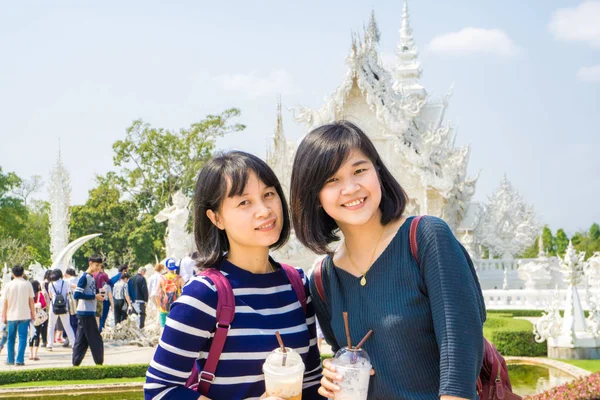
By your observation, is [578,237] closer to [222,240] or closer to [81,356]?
[81,356]

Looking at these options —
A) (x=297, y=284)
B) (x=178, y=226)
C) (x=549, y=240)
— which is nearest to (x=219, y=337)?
(x=297, y=284)

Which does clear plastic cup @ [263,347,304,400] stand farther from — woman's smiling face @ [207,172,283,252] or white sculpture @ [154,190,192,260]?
white sculpture @ [154,190,192,260]

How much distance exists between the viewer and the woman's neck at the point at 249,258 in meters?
2.22

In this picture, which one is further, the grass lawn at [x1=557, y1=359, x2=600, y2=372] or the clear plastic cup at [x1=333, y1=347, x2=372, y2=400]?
the grass lawn at [x1=557, y1=359, x2=600, y2=372]

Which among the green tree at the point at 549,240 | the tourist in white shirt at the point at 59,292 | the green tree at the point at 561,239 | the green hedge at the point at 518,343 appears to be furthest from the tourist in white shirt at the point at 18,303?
the green tree at the point at 561,239

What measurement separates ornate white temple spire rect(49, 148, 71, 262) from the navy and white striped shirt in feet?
65.1

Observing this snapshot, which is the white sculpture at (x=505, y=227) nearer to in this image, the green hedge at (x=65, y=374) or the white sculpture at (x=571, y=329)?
the white sculpture at (x=571, y=329)

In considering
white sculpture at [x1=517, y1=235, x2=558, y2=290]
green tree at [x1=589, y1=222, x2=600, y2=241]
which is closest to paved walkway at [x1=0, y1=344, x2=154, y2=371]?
white sculpture at [x1=517, y1=235, x2=558, y2=290]

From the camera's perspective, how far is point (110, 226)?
33.0 meters

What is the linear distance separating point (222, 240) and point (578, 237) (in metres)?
46.2

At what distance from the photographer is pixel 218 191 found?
219cm

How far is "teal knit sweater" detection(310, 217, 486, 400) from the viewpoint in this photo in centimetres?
180

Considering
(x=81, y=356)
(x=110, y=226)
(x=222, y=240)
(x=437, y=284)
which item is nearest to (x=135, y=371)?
(x=81, y=356)

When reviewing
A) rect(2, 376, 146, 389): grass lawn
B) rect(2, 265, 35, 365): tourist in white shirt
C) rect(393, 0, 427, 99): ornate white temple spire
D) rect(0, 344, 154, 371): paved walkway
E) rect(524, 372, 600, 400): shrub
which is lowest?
rect(0, 344, 154, 371): paved walkway
